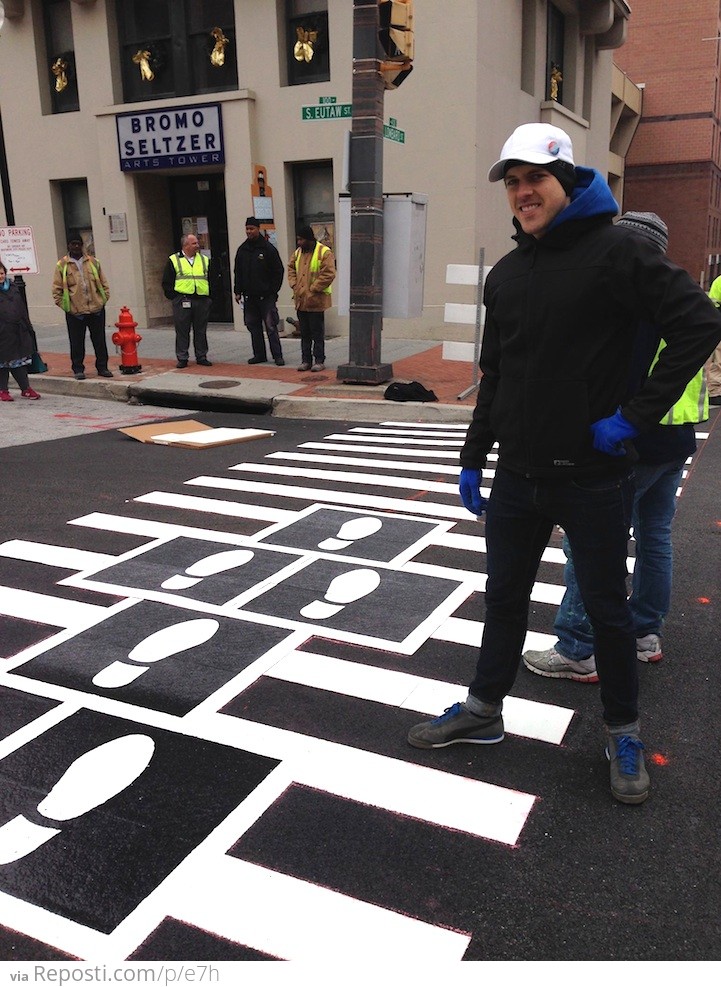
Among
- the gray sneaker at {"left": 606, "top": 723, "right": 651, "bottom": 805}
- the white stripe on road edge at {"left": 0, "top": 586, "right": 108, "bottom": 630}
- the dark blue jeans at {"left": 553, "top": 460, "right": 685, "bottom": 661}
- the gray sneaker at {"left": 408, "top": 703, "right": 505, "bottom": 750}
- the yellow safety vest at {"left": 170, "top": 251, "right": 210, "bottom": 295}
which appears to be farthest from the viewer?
the yellow safety vest at {"left": 170, "top": 251, "right": 210, "bottom": 295}

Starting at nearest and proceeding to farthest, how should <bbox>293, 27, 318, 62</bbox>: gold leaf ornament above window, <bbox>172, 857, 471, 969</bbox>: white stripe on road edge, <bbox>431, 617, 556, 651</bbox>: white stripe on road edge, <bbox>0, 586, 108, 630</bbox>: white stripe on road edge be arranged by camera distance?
<bbox>172, 857, 471, 969</bbox>: white stripe on road edge < <bbox>431, 617, 556, 651</bbox>: white stripe on road edge < <bbox>0, 586, 108, 630</bbox>: white stripe on road edge < <bbox>293, 27, 318, 62</bbox>: gold leaf ornament above window

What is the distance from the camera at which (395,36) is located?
34.2 feet

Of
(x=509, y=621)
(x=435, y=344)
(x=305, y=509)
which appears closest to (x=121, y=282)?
Answer: (x=435, y=344)

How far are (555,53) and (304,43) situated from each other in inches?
287

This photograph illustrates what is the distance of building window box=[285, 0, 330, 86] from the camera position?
656 inches

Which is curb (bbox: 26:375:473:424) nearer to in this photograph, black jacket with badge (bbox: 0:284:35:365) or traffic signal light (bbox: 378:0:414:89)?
black jacket with badge (bbox: 0:284:35:365)

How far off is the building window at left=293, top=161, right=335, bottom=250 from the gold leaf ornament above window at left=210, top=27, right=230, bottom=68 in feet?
8.80

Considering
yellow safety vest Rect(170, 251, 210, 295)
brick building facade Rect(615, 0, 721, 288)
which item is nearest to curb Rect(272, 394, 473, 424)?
yellow safety vest Rect(170, 251, 210, 295)

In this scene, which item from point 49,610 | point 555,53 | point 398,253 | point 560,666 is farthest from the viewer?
point 555,53

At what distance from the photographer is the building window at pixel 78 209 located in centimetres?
1994

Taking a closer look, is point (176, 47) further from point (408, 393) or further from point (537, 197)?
point (537, 197)

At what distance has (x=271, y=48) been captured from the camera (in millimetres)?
16891

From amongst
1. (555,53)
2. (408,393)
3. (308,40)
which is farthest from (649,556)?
(555,53)

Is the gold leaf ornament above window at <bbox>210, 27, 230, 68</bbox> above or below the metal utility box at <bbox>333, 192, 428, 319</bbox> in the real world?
above
